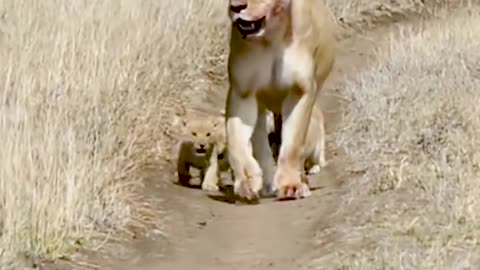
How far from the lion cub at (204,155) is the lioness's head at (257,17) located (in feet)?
3.33

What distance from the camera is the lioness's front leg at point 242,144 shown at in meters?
8.43

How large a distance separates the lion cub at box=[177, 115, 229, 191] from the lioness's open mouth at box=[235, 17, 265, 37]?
1.08 meters

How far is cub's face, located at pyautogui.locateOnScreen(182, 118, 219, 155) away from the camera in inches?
369

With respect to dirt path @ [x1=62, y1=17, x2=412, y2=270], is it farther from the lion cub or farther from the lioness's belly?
the lioness's belly

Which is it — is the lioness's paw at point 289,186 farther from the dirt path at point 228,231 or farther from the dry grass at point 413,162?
the dry grass at point 413,162

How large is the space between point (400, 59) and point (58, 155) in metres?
4.67

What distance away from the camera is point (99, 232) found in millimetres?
7320

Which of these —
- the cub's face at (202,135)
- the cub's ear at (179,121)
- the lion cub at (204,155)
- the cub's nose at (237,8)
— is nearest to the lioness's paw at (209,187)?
the lion cub at (204,155)

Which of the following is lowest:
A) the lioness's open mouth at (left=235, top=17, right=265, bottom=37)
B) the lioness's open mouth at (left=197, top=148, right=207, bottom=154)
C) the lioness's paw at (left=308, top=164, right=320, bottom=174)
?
the lioness's paw at (left=308, top=164, right=320, bottom=174)

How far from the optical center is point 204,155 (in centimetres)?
934

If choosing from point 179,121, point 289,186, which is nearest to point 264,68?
point 289,186

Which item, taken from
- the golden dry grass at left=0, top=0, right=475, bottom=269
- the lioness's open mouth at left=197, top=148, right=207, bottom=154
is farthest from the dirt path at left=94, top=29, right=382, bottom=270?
the lioness's open mouth at left=197, top=148, right=207, bottom=154

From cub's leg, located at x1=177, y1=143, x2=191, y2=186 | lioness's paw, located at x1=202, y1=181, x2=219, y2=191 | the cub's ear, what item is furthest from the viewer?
the cub's ear

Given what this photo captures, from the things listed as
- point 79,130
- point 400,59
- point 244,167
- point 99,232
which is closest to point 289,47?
point 244,167
